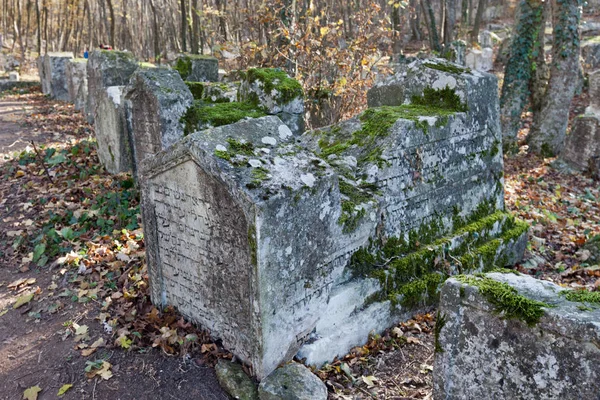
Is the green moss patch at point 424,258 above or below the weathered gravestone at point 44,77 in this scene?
below

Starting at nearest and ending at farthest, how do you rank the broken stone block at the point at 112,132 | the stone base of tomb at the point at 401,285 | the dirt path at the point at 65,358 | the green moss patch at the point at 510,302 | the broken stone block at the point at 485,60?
the green moss patch at the point at 510,302 → the dirt path at the point at 65,358 → the stone base of tomb at the point at 401,285 → the broken stone block at the point at 112,132 → the broken stone block at the point at 485,60

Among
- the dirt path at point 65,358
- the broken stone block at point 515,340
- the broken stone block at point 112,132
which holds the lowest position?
the dirt path at point 65,358

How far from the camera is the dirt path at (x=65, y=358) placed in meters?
3.79

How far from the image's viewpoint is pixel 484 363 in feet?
9.60

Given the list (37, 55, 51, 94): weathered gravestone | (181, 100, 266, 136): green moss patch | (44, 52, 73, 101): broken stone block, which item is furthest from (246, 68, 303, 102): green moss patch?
(37, 55, 51, 94): weathered gravestone

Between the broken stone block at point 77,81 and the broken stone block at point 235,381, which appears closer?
the broken stone block at point 235,381

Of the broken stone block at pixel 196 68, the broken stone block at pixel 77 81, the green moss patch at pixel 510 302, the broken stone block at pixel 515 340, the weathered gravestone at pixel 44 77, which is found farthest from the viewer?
the weathered gravestone at pixel 44 77

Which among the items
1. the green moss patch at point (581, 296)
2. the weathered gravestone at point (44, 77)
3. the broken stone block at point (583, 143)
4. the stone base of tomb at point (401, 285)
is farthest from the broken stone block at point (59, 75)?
the green moss patch at point (581, 296)

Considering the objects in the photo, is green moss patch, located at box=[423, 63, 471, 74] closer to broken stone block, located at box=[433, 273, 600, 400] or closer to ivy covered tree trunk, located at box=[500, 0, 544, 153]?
broken stone block, located at box=[433, 273, 600, 400]

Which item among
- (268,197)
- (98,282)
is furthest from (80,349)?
(268,197)

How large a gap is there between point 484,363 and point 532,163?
10.1m

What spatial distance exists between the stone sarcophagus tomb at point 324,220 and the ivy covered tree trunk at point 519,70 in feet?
Result: 21.5

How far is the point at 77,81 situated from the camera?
15.7m

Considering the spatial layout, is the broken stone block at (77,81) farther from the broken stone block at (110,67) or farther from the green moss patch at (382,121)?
the green moss patch at (382,121)
